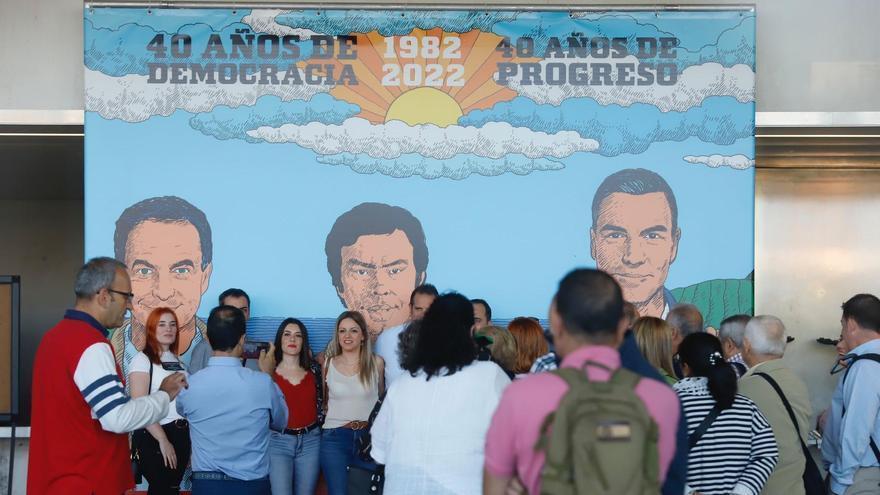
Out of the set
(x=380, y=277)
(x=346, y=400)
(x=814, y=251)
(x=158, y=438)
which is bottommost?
(x=158, y=438)

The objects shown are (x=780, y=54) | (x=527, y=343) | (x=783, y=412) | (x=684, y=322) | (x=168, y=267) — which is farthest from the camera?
(x=780, y=54)

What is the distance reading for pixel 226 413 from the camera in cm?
467

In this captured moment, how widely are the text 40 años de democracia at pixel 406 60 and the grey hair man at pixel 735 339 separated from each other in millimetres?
2532

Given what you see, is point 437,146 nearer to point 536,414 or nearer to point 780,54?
point 780,54

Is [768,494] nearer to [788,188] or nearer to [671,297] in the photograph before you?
[671,297]

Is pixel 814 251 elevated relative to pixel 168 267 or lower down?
elevated

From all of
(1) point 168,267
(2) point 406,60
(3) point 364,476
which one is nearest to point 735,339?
(3) point 364,476

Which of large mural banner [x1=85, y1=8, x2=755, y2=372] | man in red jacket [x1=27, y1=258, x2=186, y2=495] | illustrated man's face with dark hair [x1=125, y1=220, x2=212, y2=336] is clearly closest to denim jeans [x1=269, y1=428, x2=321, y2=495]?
large mural banner [x1=85, y1=8, x2=755, y2=372]

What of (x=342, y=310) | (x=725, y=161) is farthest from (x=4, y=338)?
(x=725, y=161)

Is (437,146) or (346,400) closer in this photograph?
(346,400)

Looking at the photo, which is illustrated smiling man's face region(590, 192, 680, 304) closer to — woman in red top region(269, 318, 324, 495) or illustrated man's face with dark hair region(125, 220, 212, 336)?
woman in red top region(269, 318, 324, 495)

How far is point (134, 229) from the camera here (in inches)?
288

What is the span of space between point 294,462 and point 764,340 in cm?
304

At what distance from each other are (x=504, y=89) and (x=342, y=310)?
1.98 m
